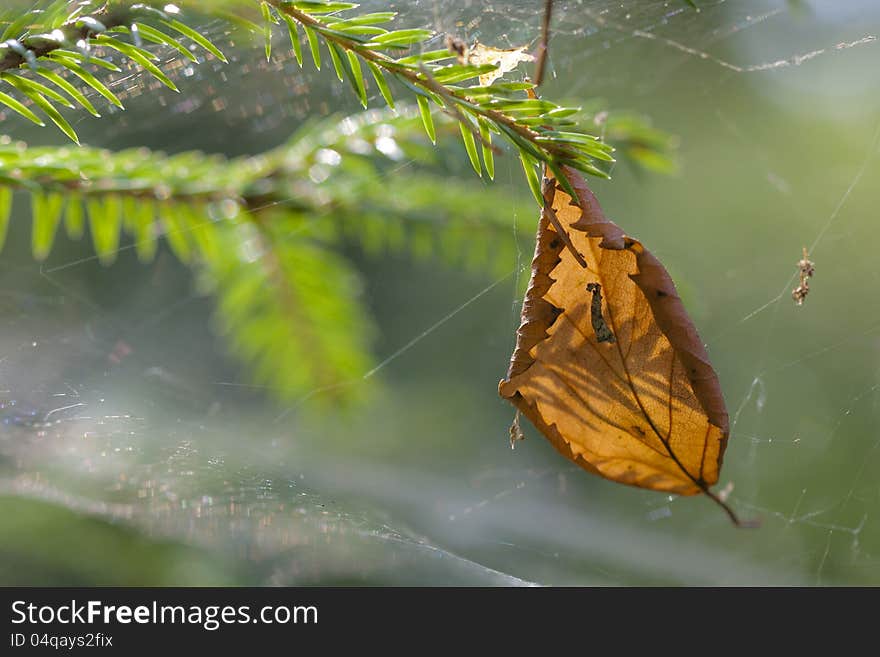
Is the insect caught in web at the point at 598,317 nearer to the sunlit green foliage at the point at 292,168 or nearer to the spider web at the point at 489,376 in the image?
the sunlit green foliage at the point at 292,168

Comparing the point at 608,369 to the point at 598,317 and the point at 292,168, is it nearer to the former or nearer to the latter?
the point at 598,317

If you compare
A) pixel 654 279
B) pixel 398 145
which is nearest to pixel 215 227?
pixel 398 145

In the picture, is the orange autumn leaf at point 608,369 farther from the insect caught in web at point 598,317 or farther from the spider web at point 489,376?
the spider web at point 489,376

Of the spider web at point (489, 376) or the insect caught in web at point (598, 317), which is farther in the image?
the spider web at point (489, 376)

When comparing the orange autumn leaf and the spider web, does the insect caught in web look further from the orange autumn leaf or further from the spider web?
the spider web

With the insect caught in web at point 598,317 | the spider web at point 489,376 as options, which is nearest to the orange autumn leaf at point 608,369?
the insect caught in web at point 598,317

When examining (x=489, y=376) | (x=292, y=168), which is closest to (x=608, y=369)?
(x=292, y=168)

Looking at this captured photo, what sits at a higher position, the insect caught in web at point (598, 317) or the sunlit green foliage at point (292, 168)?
the sunlit green foliage at point (292, 168)

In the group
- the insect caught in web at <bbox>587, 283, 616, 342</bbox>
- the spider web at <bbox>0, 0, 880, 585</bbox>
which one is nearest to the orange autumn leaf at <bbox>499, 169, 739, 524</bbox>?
the insect caught in web at <bbox>587, 283, 616, 342</bbox>
